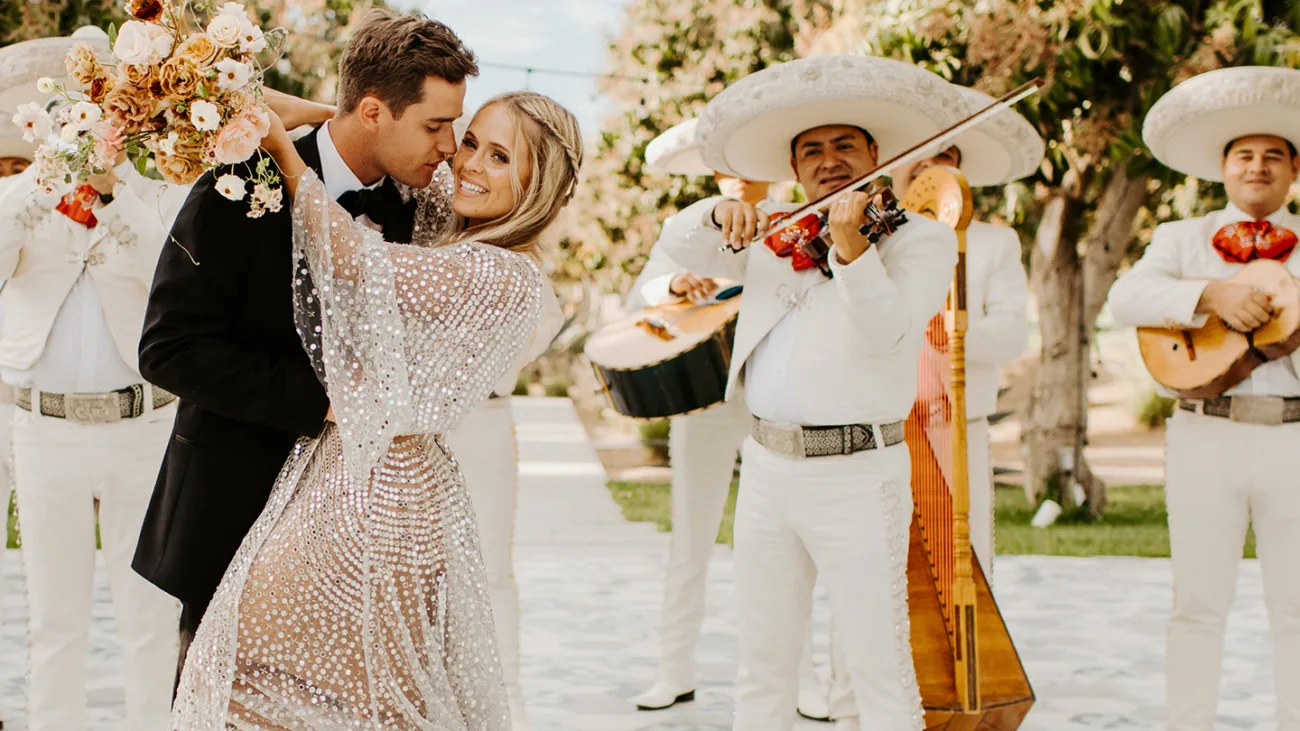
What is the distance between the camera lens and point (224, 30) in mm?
2092

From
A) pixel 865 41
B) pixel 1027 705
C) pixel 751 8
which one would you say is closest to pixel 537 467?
pixel 751 8

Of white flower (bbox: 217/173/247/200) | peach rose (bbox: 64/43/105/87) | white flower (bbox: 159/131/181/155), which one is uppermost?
peach rose (bbox: 64/43/105/87)

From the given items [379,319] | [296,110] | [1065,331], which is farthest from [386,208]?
[1065,331]

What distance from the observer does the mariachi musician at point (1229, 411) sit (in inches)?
173

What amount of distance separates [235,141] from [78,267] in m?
2.66

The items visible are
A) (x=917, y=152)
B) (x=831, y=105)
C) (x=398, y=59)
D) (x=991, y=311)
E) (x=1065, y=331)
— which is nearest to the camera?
(x=398, y=59)

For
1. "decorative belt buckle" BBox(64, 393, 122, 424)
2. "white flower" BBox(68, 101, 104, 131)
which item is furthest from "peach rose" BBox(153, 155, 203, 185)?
"decorative belt buckle" BBox(64, 393, 122, 424)

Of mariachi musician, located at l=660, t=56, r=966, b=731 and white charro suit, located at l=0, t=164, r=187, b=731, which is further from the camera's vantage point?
white charro suit, located at l=0, t=164, r=187, b=731

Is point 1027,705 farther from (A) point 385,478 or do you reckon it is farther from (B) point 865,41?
(B) point 865,41

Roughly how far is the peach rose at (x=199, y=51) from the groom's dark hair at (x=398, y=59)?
17.5 inches

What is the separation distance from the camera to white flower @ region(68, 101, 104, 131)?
2074 mm

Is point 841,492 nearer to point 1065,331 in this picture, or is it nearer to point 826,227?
point 826,227

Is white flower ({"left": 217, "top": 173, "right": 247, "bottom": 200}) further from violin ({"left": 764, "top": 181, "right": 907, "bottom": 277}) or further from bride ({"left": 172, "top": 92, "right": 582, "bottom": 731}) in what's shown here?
violin ({"left": 764, "top": 181, "right": 907, "bottom": 277})

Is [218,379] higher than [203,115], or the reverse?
[203,115]
